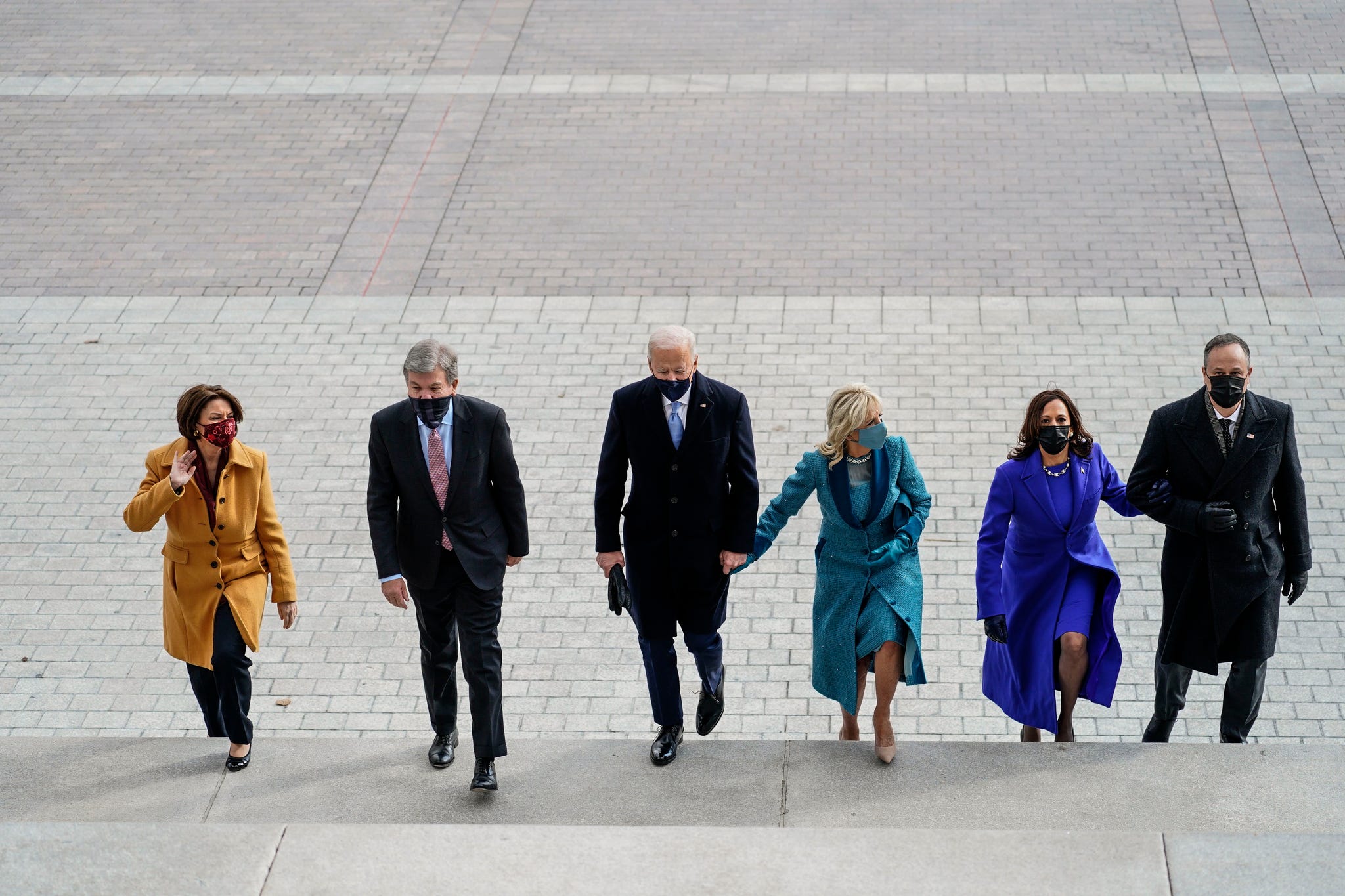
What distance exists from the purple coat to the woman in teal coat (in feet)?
1.12

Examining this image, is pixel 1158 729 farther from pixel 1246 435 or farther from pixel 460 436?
pixel 460 436

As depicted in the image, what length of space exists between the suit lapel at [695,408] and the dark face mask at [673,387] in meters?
0.03

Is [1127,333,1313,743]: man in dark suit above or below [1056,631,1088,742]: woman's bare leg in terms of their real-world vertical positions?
above

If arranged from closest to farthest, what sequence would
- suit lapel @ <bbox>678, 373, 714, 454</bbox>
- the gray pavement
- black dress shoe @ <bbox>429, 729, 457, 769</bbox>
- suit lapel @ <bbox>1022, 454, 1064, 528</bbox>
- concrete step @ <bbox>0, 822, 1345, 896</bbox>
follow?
concrete step @ <bbox>0, 822, 1345, 896</bbox>, suit lapel @ <bbox>678, 373, 714, 454</bbox>, suit lapel @ <bbox>1022, 454, 1064, 528</bbox>, black dress shoe @ <bbox>429, 729, 457, 769</bbox>, the gray pavement

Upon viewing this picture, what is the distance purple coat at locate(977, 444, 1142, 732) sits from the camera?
5.44 metres

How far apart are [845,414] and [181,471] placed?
2.54 metres

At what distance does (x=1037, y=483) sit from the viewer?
5.42m

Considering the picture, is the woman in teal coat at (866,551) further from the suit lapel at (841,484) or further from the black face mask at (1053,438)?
the black face mask at (1053,438)

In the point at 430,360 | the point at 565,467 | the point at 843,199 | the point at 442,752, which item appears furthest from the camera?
the point at 843,199

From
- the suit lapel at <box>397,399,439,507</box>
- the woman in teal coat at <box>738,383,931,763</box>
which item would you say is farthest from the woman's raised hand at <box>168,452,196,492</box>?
the woman in teal coat at <box>738,383,931,763</box>

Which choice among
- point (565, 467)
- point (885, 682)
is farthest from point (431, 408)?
point (565, 467)

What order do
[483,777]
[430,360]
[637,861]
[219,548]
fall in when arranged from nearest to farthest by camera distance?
[637,861] < [430,360] < [483,777] < [219,548]

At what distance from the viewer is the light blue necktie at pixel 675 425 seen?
5.23 metres

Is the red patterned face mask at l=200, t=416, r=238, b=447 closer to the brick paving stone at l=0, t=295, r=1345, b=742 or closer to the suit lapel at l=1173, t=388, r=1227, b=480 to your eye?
the brick paving stone at l=0, t=295, r=1345, b=742
